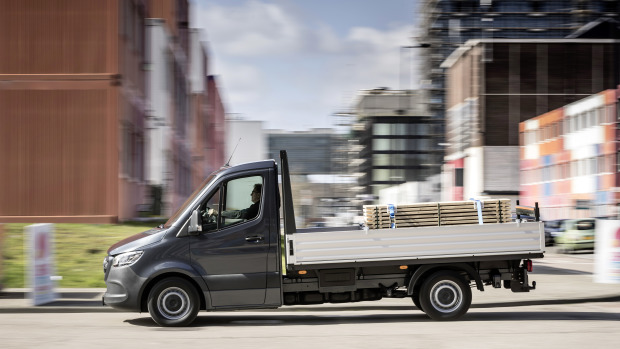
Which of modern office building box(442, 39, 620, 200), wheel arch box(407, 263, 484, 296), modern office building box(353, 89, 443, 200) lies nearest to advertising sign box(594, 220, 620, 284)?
wheel arch box(407, 263, 484, 296)

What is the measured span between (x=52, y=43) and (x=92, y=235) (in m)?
6.99

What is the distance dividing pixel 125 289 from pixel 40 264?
3442mm

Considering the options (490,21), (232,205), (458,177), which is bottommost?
(232,205)

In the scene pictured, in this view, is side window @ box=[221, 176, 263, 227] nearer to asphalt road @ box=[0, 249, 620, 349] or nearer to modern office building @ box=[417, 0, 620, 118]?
asphalt road @ box=[0, 249, 620, 349]

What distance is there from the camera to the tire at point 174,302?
11.5 metres

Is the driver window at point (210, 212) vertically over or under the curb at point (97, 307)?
over

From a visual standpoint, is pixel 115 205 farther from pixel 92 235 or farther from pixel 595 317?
pixel 595 317


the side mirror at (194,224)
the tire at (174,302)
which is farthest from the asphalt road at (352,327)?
the side mirror at (194,224)

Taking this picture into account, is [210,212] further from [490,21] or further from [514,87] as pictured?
[490,21]

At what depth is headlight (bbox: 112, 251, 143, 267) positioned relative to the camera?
37.6ft

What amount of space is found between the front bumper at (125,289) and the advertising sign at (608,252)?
883 centimetres

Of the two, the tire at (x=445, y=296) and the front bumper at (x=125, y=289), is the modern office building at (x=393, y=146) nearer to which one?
the tire at (x=445, y=296)

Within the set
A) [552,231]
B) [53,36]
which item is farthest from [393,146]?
[53,36]

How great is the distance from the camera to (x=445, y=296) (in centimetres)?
1205
